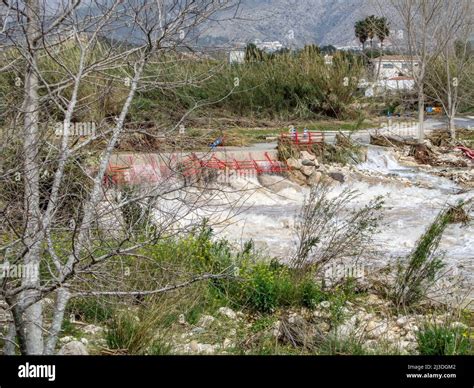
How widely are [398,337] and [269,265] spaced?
2.05m

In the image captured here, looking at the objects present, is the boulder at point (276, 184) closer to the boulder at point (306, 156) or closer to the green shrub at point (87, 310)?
the boulder at point (306, 156)

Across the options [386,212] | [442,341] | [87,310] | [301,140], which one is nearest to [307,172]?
[301,140]

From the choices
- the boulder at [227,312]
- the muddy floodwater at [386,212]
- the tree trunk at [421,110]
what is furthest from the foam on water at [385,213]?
the tree trunk at [421,110]

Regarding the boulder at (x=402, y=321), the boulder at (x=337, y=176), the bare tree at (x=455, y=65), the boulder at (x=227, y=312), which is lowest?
the boulder at (x=402, y=321)

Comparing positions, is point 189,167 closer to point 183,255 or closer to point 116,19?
point 116,19

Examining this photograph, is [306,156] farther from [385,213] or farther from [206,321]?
[206,321]

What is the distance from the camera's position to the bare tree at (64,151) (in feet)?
12.9

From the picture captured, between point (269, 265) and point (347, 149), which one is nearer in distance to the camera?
point (269, 265)

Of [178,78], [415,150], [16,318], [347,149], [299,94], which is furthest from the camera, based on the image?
[299,94]

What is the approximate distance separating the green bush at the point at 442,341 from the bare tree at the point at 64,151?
1.72m

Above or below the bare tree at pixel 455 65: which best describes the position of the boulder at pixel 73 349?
below

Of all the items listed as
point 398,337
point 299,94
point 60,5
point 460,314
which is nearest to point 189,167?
point 60,5

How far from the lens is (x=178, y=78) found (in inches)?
207

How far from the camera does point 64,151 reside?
4.02 meters
